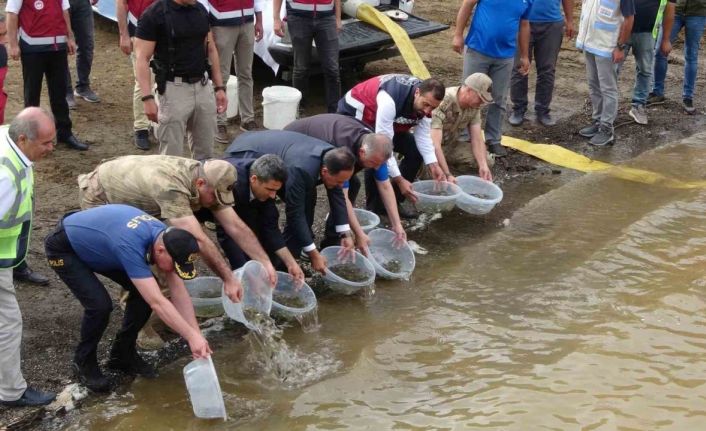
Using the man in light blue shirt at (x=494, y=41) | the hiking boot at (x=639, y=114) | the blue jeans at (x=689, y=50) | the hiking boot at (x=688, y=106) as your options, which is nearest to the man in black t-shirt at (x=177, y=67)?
the man in light blue shirt at (x=494, y=41)

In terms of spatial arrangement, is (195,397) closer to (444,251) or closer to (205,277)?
(205,277)

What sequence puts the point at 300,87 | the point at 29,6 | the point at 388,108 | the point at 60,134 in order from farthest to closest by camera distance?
1. the point at 300,87
2. the point at 60,134
3. the point at 29,6
4. the point at 388,108

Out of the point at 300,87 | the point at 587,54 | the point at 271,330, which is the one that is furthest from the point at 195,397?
the point at 587,54

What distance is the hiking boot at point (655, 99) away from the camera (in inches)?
408

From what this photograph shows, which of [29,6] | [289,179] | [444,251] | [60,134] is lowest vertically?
[444,251]

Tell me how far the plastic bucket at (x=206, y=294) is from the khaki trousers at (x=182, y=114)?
1.27 meters

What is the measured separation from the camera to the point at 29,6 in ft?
22.7

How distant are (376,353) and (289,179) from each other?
3.99 ft

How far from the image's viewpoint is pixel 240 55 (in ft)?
25.5

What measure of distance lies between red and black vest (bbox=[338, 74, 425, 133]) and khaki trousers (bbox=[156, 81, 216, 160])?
1.04 metres

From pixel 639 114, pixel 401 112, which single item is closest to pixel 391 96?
pixel 401 112

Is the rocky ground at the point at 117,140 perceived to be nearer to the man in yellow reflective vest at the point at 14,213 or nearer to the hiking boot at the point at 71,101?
the hiking boot at the point at 71,101

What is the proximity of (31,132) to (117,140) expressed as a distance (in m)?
3.62

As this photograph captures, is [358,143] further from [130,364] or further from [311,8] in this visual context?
[311,8]
